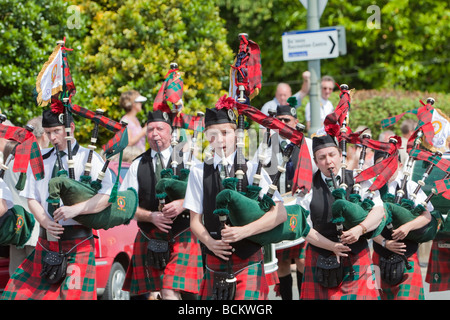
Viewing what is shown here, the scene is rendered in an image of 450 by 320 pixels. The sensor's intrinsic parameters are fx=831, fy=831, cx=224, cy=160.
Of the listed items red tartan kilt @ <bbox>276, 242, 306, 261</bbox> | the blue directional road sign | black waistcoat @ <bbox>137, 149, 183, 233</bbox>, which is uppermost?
the blue directional road sign

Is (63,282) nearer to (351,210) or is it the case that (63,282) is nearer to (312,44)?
(351,210)

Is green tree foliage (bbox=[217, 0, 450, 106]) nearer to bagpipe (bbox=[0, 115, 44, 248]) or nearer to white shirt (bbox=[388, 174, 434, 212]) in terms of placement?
white shirt (bbox=[388, 174, 434, 212])

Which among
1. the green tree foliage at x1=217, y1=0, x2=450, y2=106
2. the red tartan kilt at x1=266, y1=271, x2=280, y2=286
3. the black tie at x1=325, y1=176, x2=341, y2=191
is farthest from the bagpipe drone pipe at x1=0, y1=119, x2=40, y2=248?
the green tree foliage at x1=217, y1=0, x2=450, y2=106

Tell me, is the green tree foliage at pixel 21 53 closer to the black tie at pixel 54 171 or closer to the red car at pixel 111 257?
the red car at pixel 111 257

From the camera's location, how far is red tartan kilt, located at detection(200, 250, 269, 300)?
15.9 ft

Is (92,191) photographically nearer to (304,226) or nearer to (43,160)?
(43,160)

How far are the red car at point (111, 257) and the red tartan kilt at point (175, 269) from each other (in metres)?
0.61

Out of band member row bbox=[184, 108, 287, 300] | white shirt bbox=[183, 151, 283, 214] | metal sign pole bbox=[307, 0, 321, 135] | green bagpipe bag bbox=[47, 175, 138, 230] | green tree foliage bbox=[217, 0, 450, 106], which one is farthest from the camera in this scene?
green tree foliage bbox=[217, 0, 450, 106]

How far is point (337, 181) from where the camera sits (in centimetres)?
547

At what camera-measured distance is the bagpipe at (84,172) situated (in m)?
5.14
